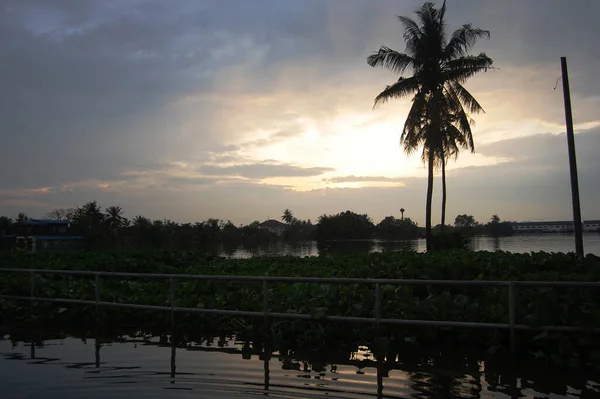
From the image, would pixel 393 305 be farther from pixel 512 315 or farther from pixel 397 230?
pixel 397 230

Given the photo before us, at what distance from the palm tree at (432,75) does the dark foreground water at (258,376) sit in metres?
20.3

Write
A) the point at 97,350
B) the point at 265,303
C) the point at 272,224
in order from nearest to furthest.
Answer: the point at 97,350
the point at 265,303
the point at 272,224

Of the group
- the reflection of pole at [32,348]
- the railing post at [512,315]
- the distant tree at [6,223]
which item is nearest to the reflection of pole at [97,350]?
the reflection of pole at [32,348]

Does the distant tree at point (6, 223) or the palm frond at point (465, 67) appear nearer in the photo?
the palm frond at point (465, 67)

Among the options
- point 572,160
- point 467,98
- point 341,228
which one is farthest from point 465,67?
point 341,228

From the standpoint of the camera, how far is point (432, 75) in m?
26.2

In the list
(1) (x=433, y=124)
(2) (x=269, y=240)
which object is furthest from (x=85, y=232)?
(1) (x=433, y=124)

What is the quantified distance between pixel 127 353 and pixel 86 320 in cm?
289

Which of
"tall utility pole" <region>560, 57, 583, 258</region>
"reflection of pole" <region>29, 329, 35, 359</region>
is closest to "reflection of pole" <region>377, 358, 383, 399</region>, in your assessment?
"reflection of pole" <region>29, 329, 35, 359</region>

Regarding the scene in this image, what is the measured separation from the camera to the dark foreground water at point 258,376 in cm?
539

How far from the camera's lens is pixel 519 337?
21.7 ft

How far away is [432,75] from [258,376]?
22.9 meters

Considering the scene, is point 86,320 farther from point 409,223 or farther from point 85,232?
point 409,223

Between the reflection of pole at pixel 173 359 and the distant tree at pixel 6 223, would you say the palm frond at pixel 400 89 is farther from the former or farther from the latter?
the distant tree at pixel 6 223
